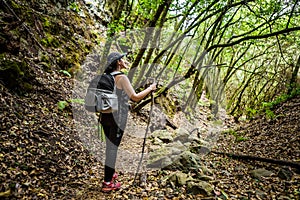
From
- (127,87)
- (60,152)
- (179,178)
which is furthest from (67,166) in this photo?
(179,178)

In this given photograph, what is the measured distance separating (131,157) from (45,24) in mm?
5414

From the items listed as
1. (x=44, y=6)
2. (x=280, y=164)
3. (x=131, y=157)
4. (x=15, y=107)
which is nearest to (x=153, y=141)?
(x=131, y=157)

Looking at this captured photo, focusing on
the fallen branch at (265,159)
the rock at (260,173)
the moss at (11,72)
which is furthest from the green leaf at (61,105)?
the rock at (260,173)

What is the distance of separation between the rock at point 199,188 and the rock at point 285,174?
1.51 meters

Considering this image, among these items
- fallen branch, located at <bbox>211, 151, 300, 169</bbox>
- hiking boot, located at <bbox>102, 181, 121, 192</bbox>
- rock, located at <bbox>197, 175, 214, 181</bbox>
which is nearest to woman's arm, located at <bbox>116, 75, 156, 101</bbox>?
hiking boot, located at <bbox>102, 181, 121, 192</bbox>

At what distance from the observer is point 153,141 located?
7445 millimetres

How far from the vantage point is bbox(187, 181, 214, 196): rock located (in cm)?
376

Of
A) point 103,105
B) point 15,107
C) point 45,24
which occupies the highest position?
point 45,24

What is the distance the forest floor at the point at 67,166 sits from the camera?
3.43m

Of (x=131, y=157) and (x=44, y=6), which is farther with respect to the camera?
(x=44, y=6)

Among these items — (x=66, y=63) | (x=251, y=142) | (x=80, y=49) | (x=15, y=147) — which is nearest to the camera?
(x=15, y=147)

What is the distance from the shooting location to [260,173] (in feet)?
14.9

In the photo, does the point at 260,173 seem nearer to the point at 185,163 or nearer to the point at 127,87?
the point at 185,163

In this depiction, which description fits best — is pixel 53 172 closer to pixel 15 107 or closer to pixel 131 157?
pixel 15 107
